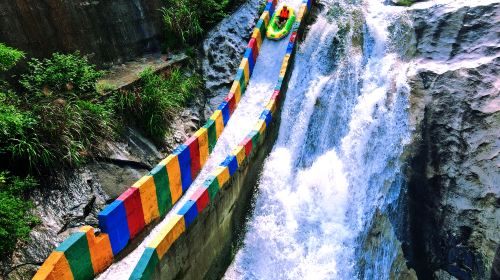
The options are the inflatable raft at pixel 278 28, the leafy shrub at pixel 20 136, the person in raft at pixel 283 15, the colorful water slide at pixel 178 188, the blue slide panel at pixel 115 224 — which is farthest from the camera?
the person in raft at pixel 283 15

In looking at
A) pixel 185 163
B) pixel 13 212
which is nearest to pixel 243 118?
pixel 185 163

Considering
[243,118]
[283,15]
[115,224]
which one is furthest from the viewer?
[283,15]

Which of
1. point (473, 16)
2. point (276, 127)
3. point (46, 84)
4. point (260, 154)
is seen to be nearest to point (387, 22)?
point (473, 16)

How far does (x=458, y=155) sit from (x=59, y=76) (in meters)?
6.05

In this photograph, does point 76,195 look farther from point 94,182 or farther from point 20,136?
point 20,136

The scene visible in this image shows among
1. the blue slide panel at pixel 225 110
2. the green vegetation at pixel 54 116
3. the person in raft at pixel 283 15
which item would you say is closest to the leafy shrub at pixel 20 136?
the green vegetation at pixel 54 116

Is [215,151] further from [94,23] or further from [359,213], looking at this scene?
[94,23]

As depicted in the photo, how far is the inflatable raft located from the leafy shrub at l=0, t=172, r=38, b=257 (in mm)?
6770

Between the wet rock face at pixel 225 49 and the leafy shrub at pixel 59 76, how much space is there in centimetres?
258

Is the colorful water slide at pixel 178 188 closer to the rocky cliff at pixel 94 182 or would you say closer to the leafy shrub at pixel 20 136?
the rocky cliff at pixel 94 182

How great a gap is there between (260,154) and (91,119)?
290 cm

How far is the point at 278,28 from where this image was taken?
1004 cm

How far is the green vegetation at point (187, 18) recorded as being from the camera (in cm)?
880

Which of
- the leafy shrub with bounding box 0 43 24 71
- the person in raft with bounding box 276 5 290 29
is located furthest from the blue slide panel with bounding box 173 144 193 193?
the person in raft with bounding box 276 5 290 29
